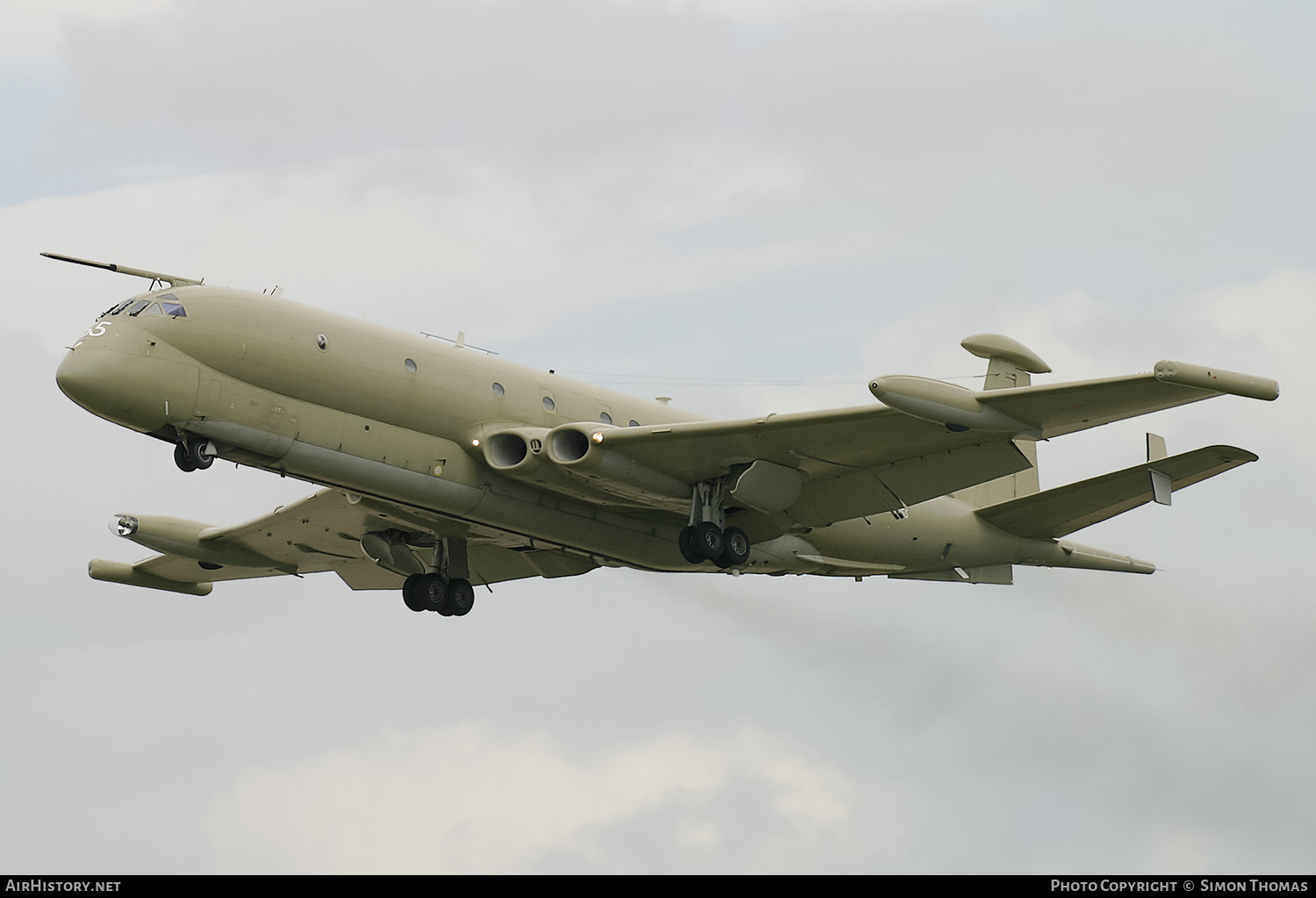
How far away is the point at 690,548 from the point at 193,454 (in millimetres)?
7525

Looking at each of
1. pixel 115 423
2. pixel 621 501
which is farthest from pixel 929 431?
pixel 115 423

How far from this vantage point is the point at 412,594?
29016 mm

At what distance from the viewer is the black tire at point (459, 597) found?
29.1 metres

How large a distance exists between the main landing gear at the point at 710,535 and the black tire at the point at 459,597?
479 centimetres

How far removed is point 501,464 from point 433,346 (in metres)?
2.09

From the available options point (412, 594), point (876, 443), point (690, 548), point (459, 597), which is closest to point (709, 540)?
point (690, 548)

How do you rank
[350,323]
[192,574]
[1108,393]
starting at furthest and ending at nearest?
[192,574]
[350,323]
[1108,393]

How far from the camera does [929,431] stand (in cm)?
2484

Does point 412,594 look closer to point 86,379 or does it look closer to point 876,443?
point 86,379

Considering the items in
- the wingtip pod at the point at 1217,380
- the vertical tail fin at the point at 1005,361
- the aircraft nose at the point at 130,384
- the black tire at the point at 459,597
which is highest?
the vertical tail fin at the point at 1005,361

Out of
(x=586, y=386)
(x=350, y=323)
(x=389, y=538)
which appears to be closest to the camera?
(x=350, y=323)

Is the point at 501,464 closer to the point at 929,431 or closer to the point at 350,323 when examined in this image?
the point at 350,323

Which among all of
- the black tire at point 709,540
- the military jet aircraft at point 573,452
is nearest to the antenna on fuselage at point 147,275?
the military jet aircraft at point 573,452

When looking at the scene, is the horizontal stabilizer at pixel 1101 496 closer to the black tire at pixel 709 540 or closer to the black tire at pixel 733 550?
the black tire at pixel 733 550
